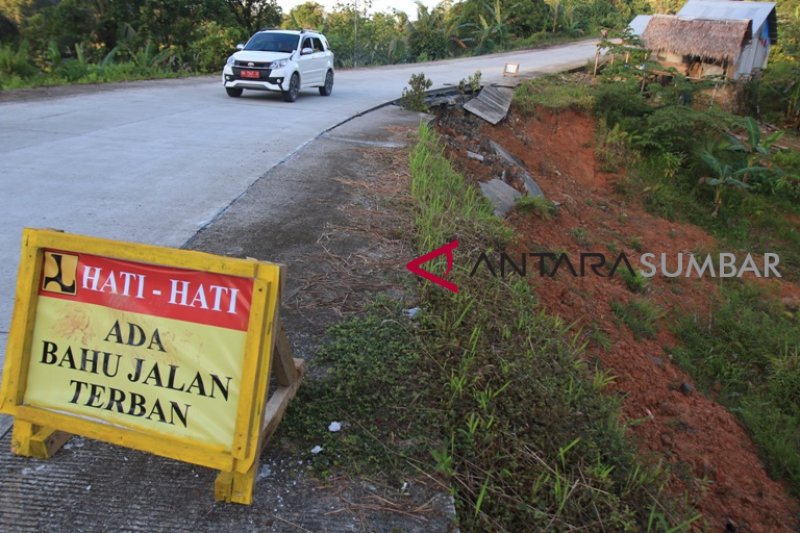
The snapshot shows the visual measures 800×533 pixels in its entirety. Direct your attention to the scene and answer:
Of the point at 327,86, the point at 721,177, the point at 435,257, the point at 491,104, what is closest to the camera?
the point at 435,257

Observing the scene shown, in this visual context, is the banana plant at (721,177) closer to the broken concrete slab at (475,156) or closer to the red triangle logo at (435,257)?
the broken concrete slab at (475,156)

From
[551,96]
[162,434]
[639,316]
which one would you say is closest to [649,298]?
[639,316]

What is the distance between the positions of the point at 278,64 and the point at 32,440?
1246cm

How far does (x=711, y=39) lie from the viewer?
1928cm

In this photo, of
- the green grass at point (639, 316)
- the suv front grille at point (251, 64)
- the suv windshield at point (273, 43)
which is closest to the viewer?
the green grass at point (639, 316)

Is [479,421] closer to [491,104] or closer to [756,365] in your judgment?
[756,365]

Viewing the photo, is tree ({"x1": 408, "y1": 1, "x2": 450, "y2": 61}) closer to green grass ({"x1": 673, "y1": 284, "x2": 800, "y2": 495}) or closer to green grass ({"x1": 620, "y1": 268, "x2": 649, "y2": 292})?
green grass ({"x1": 620, "y1": 268, "x2": 649, "y2": 292})

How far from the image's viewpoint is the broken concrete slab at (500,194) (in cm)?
884

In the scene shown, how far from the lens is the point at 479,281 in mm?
5418

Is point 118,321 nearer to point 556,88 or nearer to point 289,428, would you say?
point 289,428

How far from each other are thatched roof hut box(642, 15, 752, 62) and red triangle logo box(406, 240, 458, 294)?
17.3 metres

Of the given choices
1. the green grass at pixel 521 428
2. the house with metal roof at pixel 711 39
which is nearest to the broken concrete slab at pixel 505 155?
the green grass at pixel 521 428

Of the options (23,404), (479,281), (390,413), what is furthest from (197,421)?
(479,281)

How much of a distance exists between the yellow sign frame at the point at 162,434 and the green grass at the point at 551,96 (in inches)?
543
